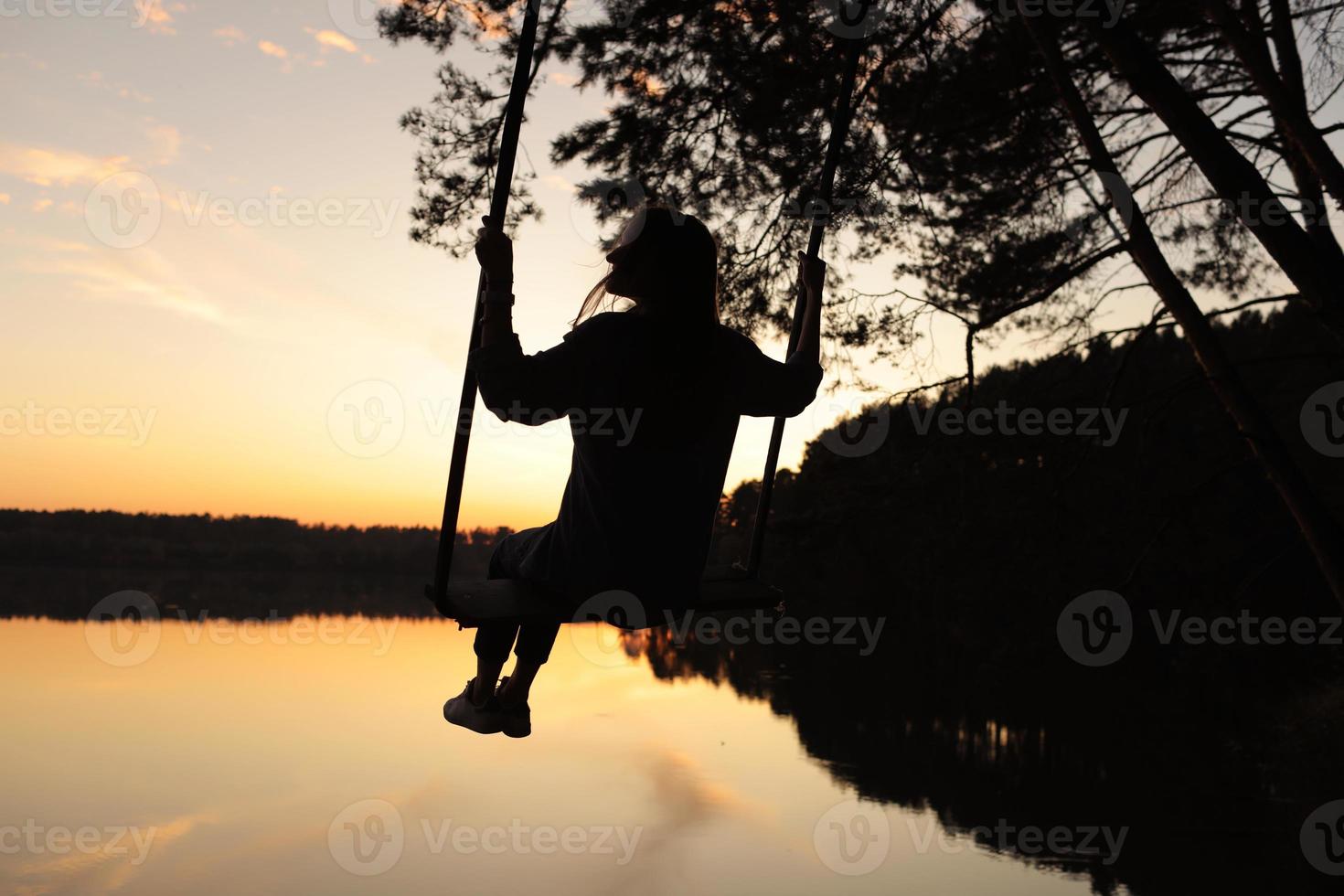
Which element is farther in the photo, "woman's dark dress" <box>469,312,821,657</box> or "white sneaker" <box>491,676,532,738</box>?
"white sneaker" <box>491,676,532,738</box>

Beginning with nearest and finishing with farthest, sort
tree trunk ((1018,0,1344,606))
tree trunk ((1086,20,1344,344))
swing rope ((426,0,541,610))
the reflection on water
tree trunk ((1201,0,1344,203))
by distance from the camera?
1. swing rope ((426,0,541,610))
2. tree trunk ((1086,20,1344,344))
3. tree trunk ((1018,0,1344,606))
4. tree trunk ((1201,0,1344,203))
5. the reflection on water

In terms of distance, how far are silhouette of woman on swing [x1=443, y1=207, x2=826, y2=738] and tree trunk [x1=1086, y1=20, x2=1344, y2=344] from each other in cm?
303

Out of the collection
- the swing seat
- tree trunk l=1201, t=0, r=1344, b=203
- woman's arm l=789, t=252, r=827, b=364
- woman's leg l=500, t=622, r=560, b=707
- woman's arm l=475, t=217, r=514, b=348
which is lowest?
woman's leg l=500, t=622, r=560, b=707

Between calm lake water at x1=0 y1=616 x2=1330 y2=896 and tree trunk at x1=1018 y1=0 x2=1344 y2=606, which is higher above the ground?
tree trunk at x1=1018 y1=0 x2=1344 y2=606

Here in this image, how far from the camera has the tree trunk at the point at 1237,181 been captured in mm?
4273

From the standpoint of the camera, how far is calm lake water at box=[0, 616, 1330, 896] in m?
28.6

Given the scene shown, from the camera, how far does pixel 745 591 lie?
8.45ft

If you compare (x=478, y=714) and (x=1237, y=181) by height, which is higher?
(x=1237, y=181)

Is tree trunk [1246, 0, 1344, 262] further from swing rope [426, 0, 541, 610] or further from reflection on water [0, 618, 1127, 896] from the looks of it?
reflection on water [0, 618, 1127, 896]

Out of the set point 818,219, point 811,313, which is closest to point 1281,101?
point 818,219

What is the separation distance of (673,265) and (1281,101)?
4.39 meters

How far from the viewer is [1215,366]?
5094mm

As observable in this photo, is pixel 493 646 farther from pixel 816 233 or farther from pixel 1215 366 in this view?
pixel 1215 366

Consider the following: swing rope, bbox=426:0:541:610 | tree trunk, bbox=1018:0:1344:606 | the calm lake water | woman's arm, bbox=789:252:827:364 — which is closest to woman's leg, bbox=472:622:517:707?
swing rope, bbox=426:0:541:610
